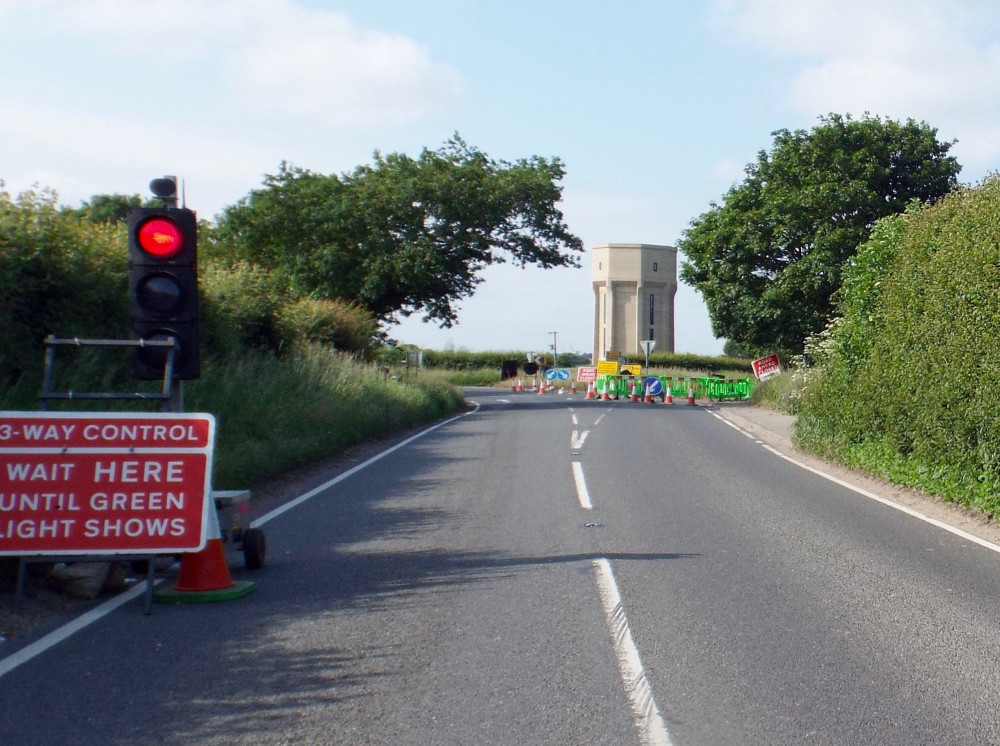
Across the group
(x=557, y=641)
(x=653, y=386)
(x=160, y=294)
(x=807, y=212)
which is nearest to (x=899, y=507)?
(x=557, y=641)

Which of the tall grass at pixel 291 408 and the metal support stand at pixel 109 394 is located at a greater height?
the metal support stand at pixel 109 394

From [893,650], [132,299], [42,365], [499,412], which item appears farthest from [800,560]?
[499,412]

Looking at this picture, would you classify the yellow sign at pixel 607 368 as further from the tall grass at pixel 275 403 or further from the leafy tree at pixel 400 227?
the tall grass at pixel 275 403

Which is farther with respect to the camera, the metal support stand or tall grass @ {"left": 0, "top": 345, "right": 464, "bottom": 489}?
tall grass @ {"left": 0, "top": 345, "right": 464, "bottom": 489}

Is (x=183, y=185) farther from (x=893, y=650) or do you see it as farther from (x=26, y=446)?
(x=893, y=650)

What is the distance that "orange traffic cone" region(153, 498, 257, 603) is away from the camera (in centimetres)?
750

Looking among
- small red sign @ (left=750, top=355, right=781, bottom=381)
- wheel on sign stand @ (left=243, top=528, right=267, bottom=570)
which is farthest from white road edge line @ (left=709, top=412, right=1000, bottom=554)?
small red sign @ (left=750, top=355, right=781, bottom=381)

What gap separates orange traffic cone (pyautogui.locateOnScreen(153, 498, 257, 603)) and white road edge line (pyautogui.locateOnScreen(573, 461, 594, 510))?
5.33 meters

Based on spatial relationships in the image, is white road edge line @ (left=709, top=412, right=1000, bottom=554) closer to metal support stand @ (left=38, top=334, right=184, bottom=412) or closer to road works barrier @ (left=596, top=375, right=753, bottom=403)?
metal support stand @ (left=38, top=334, right=184, bottom=412)

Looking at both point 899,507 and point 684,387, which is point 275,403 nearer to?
point 899,507

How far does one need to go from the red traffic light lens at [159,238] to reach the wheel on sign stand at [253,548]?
90.8 inches

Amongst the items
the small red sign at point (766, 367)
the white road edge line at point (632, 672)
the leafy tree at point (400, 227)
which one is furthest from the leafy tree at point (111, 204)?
the white road edge line at point (632, 672)

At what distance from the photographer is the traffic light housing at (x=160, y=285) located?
7.99 metres

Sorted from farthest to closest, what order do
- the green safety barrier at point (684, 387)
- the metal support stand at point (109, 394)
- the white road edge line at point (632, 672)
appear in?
the green safety barrier at point (684, 387) → the metal support stand at point (109, 394) → the white road edge line at point (632, 672)
